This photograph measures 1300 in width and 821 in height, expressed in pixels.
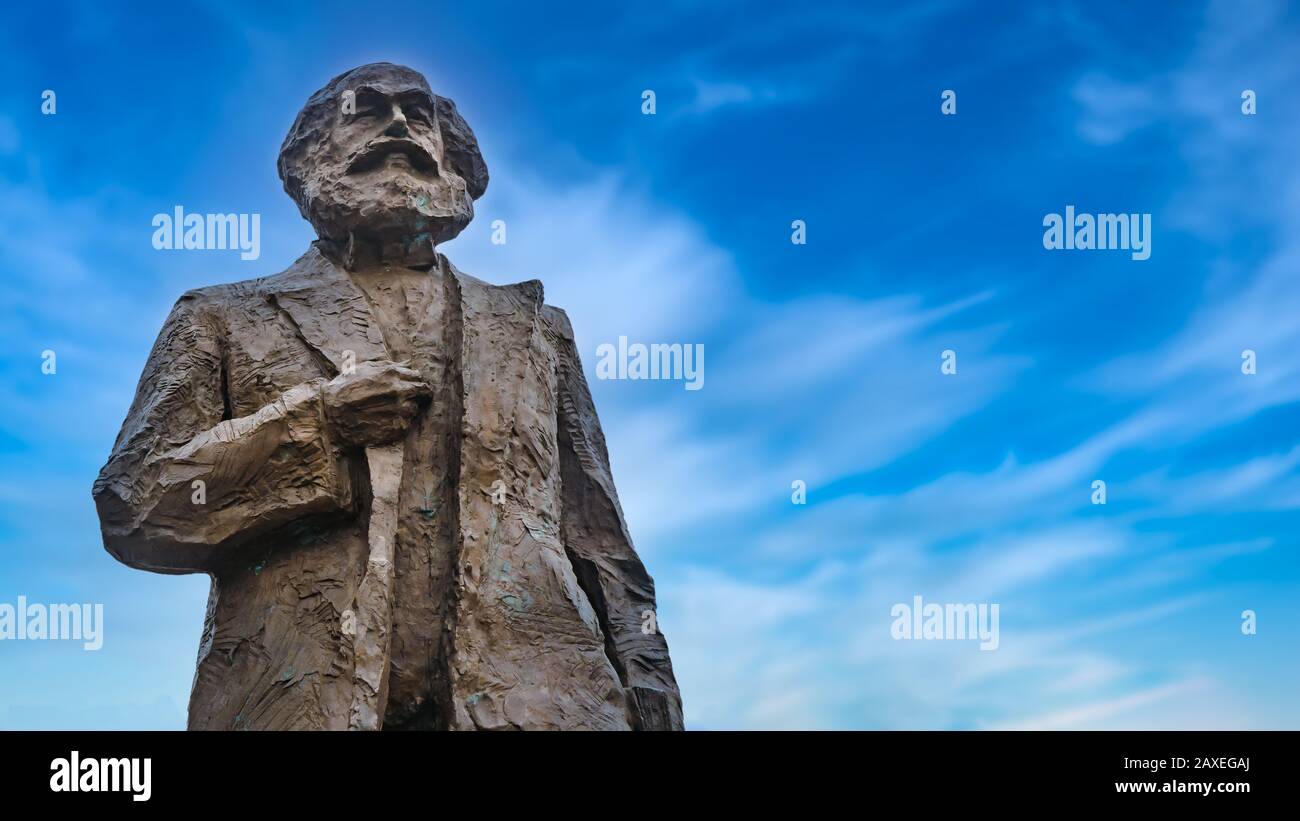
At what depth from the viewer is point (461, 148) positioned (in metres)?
8.81

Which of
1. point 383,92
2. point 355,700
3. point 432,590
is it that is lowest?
point 355,700

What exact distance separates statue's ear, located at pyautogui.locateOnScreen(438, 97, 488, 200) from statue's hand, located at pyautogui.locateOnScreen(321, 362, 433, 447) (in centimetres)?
138

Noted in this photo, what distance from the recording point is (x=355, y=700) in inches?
288

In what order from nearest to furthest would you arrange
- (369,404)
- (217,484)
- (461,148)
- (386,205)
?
(217,484) → (369,404) → (386,205) → (461,148)

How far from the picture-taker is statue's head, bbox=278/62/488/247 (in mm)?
8383

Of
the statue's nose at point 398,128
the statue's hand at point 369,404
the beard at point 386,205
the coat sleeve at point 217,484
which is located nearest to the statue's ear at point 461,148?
the beard at point 386,205

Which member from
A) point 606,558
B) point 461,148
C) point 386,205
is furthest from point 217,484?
point 461,148

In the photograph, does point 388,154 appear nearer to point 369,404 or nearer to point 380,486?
point 369,404

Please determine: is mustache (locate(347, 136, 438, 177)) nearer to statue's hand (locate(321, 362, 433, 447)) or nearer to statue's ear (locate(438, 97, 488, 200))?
statue's ear (locate(438, 97, 488, 200))

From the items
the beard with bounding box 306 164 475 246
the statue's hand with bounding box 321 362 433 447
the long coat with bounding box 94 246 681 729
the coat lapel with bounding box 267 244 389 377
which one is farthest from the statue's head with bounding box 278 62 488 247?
the statue's hand with bounding box 321 362 433 447

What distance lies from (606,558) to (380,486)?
1.35m

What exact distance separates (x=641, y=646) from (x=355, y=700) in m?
1.56

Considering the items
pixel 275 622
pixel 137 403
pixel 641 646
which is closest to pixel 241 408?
pixel 137 403

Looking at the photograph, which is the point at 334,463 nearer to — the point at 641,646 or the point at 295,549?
the point at 295,549
